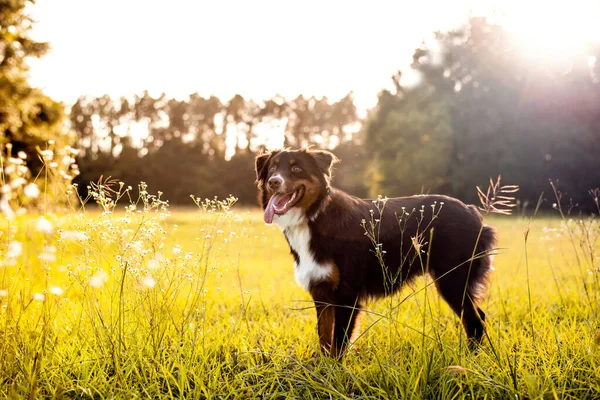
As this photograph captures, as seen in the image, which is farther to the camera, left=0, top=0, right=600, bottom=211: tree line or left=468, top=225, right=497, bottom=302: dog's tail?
left=0, top=0, right=600, bottom=211: tree line

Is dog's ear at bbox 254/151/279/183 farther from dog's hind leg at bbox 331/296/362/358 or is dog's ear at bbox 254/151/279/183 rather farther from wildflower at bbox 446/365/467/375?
wildflower at bbox 446/365/467/375

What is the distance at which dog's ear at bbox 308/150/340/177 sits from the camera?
15.2ft

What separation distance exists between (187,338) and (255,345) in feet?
2.35

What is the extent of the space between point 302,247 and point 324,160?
886 millimetres

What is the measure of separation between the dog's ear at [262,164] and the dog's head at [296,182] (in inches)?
6.0

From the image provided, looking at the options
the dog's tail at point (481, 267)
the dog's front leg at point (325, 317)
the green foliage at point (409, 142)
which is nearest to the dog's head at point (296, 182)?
the dog's front leg at point (325, 317)

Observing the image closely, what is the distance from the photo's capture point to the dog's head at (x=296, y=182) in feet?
14.4

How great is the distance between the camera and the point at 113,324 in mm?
3518

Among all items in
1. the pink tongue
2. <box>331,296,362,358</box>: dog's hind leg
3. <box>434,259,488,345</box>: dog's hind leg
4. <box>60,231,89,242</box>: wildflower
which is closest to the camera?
<box>60,231,89,242</box>: wildflower

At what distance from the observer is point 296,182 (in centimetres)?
443

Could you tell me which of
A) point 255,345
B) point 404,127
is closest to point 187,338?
point 255,345

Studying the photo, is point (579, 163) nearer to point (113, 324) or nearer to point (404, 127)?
point (404, 127)

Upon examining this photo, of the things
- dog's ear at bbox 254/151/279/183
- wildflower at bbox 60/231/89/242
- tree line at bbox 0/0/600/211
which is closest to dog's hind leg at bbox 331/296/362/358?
dog's ear at bbox 254/151/279/183

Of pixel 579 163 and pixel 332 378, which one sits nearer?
pixel 332 378
